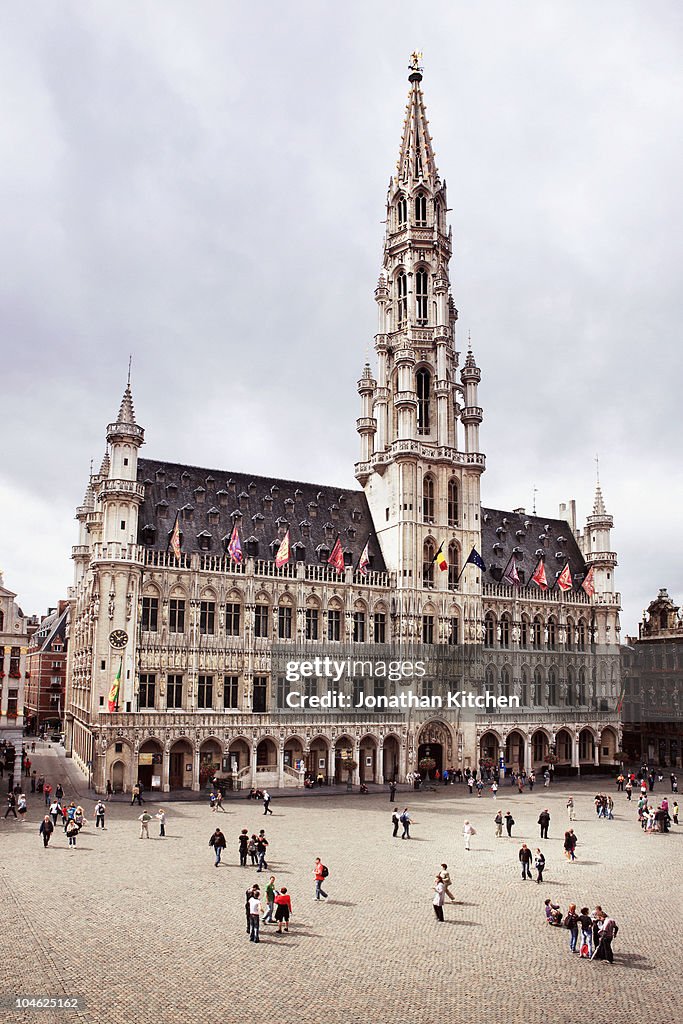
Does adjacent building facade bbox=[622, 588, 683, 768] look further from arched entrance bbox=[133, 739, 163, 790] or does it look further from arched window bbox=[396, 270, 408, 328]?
arched entrance bbox=[133, 739, 163, 790]

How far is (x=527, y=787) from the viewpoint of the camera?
69.3m

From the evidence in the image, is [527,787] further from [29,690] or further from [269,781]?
[29,690]

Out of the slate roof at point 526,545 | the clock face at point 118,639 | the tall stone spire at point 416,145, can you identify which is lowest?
the clock face at point 118,639

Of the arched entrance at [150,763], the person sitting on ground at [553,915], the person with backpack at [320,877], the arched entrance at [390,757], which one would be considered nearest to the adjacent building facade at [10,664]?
the arched entrance at [150,763]

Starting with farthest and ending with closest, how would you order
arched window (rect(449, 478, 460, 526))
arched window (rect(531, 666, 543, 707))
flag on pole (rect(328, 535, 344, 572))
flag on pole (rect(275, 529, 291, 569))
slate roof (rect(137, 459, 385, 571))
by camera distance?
arched window (rect(531, 666, 543, 707))
arched window (rect(449, 478, 460, 526))
flag on pole (rect(328, 535, 344, 572))
slate roof (rect(137, 459, 385, 571))
flag on pole (rect(275, 529, 291, 569))

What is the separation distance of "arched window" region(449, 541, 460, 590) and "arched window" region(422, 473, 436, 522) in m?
3.53

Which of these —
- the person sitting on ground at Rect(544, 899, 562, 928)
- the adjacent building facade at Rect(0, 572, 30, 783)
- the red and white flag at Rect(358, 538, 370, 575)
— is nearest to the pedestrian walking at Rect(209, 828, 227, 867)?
the person sitting on ground at Rect(544, 899, 562, 928)

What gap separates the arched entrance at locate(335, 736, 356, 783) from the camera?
229 ft

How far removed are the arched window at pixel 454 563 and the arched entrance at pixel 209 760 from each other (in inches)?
1100

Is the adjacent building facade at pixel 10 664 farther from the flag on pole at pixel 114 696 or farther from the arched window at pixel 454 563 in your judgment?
the arched window at pixel 454 563

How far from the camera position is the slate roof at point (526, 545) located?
87.5m

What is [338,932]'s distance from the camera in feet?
84.0

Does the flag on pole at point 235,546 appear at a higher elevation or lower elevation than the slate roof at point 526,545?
lower

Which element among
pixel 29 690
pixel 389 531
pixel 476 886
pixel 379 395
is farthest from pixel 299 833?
pixel 29 690
